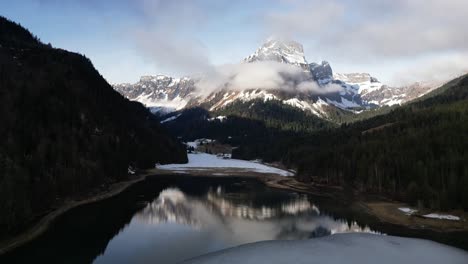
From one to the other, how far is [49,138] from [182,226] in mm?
56583

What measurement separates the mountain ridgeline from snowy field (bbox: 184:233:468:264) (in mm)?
36663

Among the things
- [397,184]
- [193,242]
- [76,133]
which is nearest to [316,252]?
[193,242]

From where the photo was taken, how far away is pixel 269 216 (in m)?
89.2

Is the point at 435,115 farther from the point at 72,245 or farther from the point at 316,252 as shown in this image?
the point at 72,245

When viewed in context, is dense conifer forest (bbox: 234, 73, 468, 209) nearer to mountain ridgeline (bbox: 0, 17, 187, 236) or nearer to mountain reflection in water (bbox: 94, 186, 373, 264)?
mountain reflection in water (bbox: 94, 186, 373, 264)

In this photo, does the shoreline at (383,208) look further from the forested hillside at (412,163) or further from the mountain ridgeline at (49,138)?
the mountain ridgeline at (49,138)

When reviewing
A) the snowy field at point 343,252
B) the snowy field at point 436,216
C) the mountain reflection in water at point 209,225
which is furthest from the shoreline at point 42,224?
the snowy field at point 436,216

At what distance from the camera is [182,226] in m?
76.5

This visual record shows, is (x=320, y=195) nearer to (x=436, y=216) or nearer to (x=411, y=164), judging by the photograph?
(x=411, y=164)

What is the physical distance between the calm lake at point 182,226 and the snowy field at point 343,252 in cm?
486

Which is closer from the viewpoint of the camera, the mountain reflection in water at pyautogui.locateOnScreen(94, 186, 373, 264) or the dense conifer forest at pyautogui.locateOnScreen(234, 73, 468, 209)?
the mountain reflection in water at pyautogui.locateOnScreen(94, 186, 373, 264)

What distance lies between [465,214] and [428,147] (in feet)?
139

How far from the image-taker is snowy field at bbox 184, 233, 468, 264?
172 ft

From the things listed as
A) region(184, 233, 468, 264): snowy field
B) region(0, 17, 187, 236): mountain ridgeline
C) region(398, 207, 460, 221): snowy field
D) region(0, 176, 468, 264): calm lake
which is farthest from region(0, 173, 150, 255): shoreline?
region(398, 207, 460, 221): snowy field
